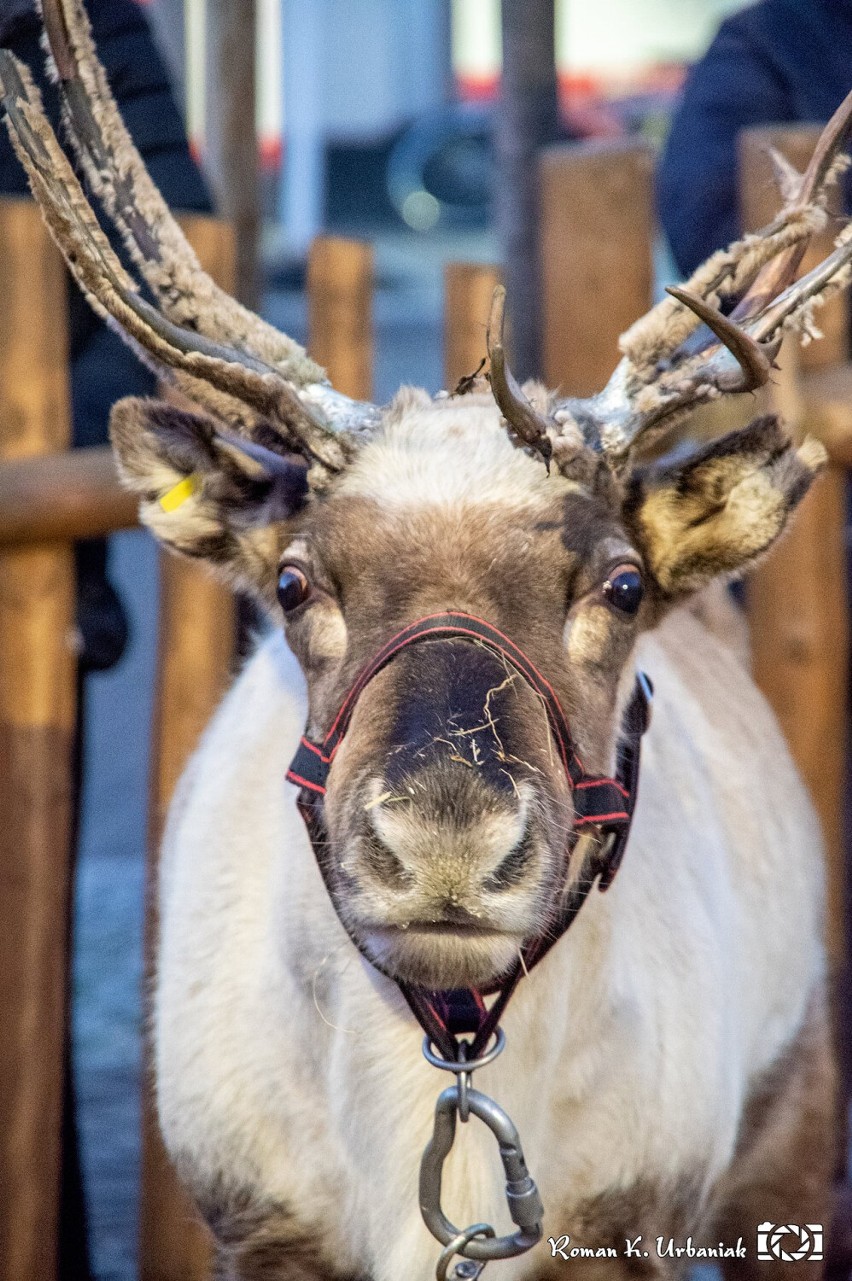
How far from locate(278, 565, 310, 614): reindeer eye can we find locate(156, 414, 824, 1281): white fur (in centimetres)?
21

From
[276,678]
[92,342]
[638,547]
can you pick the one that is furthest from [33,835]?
[638,547]

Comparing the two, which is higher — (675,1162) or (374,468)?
(374,468)

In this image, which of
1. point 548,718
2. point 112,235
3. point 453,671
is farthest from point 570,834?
point 112,235

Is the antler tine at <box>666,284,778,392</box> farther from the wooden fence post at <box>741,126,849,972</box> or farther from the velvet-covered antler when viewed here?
the wooden fence post at <box>741,126,849,972</box>

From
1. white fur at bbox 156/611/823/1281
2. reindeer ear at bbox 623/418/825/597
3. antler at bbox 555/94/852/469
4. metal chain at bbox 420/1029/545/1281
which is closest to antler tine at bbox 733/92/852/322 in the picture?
antler at bbox 555/94/852/469

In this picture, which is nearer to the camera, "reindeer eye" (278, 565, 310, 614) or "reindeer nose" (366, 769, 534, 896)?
"reindeer nose" (366, 769, 534, 896)

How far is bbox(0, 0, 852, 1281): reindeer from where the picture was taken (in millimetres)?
2684

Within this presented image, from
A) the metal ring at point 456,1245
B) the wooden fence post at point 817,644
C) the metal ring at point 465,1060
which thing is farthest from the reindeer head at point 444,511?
the wooden fence post at point 817,644

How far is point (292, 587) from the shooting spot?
3031 mm

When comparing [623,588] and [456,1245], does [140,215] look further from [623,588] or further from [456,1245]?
[456,1245]

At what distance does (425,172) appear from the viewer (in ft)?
77.8

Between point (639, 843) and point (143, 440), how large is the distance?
1.32 metres

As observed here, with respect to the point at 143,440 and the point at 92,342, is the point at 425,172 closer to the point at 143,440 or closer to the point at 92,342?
the point at 92,342

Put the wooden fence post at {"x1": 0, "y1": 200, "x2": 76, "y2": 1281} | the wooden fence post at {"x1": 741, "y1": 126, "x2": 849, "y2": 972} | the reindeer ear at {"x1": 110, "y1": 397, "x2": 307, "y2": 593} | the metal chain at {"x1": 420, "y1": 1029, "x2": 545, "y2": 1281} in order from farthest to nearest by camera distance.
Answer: the wooden fence post at {"x1": 741, "y1": 126, "x2": 849, "y2": 972} → the wooden fence post at {"x1": 0, "y1": 200, "x2": 76, "y2": 1281} → the reindeer ear at {"x1": 110, "y1": 397, "x2": 307, "y2": 593} → the metal chain at {"x1": 420, "y1": 1029, "x2": 545, "y2": 1281}
